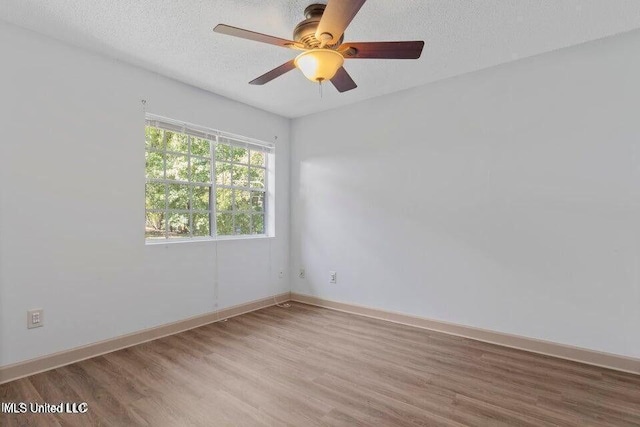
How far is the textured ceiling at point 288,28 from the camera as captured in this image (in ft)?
6.85

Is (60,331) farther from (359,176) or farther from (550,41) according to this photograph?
(550,41)

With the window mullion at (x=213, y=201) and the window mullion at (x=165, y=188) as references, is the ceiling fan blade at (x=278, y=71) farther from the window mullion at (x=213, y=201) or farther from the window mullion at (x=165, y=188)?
the window mullion at (x=213, y=201)

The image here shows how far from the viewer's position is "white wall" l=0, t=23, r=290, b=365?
229 centimetres

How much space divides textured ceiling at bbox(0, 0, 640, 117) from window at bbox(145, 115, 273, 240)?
669 millimetres

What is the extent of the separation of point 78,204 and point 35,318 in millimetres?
885

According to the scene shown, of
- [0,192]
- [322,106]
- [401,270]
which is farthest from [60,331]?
[322,106]

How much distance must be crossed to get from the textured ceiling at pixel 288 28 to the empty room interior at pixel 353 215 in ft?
0.07

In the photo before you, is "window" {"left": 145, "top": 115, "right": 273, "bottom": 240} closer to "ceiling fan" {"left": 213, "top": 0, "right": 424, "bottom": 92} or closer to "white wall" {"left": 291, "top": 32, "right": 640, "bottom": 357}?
"white wall" {"left": 291, "top": 32, "right": 640, "bottom": 357}

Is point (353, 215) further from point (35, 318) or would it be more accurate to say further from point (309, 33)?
point (35, 318)

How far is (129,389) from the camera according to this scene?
214 cm

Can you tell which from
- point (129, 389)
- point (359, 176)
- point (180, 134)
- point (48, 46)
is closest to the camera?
point (129, 389)

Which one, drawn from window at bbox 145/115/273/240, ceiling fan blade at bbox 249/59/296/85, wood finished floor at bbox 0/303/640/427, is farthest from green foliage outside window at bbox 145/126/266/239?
ceiling fan blade at bbox 249/59/296/85

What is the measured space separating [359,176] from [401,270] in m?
1.19

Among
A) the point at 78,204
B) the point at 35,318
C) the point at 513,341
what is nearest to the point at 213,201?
the point at 78,204
